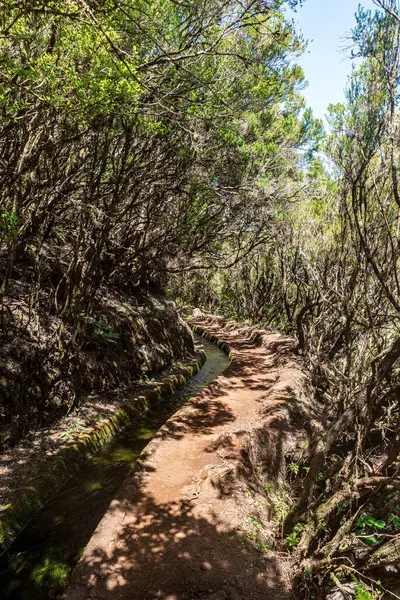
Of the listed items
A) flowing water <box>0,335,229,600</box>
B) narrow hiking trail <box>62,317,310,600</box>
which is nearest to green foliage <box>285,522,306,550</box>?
narrow hiking trail <box>62,317,310,600</box>

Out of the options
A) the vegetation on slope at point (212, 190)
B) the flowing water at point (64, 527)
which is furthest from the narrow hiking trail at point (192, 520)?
the vegetation on slope at point (212, 190)

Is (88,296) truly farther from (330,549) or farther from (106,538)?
(330,549)

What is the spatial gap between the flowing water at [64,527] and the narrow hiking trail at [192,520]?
0.50 metres

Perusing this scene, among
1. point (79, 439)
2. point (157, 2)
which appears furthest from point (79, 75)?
point (79, 439)

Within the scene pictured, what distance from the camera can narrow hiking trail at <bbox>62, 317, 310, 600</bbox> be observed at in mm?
3979

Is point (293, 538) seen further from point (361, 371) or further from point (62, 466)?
point (62, 466)

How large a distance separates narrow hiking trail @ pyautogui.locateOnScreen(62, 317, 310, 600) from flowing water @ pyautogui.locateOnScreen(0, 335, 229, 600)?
50cm

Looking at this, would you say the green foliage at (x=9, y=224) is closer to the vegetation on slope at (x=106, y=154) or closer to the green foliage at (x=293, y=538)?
the vegetation on slope at (x=106, y=154)

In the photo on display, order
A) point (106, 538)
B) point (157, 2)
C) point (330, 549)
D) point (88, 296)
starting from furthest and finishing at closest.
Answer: point (88, 296), point (157, 2), point (106, 538), point (330, 549)

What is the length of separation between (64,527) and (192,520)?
199 cm

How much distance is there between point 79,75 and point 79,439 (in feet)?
21.3

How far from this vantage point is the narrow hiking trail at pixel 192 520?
3.98 metres

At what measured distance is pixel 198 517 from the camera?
16.6 feet

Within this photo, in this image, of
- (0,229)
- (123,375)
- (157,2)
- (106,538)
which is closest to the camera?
(106,538)
